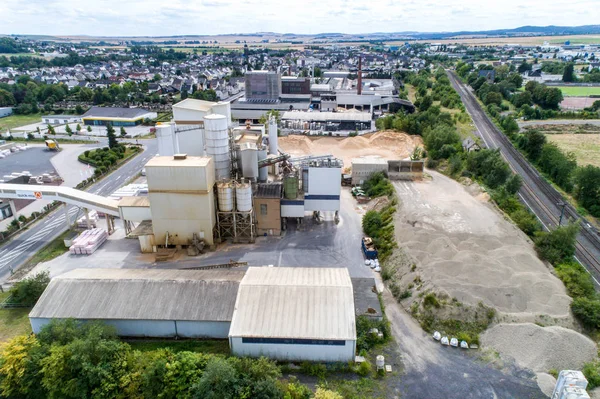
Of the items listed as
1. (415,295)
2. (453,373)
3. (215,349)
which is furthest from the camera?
(415,295)

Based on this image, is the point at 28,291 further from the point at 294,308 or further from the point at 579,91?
the point at 579,91

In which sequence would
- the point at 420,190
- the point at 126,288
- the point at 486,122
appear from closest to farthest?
the point at 126,288
the point at 420,190
the point at 486,122

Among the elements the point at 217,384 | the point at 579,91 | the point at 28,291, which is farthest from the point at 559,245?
the point at 579,91

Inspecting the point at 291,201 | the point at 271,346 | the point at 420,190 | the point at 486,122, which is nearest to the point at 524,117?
the point at 486,122

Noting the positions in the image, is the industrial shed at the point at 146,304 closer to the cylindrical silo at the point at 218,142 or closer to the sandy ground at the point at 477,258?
the cylindrical silo at the point at 218,142

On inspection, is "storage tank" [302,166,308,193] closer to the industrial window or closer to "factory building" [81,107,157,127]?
the industrial window

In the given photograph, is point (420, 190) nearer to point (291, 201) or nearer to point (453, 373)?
point (291, 201)
